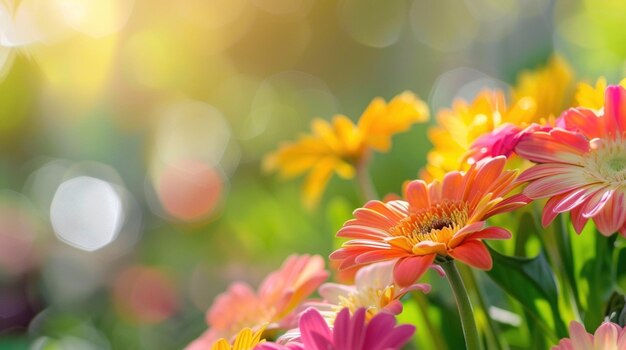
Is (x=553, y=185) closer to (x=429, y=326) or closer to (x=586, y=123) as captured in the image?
(x=586, y=123)

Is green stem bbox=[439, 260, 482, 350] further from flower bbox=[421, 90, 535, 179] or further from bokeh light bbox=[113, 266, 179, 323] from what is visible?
bokeh light bbox=[113, 266, 179, 323]

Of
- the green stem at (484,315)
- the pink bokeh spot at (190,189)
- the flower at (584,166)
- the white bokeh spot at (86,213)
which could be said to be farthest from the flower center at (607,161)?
the white bokeh spot at (86,213)

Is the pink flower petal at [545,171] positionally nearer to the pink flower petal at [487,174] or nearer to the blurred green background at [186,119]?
the pink flower petal at [487,174]

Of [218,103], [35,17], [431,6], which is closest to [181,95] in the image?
[218,103]

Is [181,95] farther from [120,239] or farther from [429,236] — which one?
[429,236]

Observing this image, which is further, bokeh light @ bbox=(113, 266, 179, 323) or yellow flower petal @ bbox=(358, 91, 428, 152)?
bokeh light @ bbox=(113, 266, 179, 323)

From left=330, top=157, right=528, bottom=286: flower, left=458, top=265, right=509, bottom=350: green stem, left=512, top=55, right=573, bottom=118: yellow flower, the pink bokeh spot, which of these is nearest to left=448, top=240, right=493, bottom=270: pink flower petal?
left=330, top=157, right=528, bottom=286: flower

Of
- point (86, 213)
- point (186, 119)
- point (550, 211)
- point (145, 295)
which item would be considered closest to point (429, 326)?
point (550, 211)

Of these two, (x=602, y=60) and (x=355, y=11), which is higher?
(x=355, y=11)
